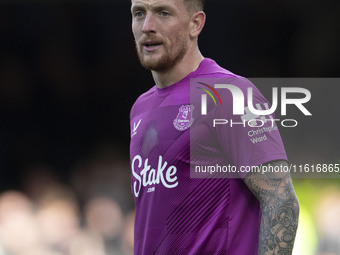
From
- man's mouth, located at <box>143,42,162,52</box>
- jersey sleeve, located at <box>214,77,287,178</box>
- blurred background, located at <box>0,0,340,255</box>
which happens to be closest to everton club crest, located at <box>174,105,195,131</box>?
jersey sleeve, located at <box>214,77,287,178</box>

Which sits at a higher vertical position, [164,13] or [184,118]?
[164,13]

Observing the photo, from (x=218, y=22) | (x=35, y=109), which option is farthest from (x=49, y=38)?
(x=218, y=22)

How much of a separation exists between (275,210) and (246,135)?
316mm

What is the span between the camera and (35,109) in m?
6.25

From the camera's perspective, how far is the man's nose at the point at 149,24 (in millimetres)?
2641

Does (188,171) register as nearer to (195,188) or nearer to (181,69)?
(195,188)

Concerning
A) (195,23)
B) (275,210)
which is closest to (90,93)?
(195,23)

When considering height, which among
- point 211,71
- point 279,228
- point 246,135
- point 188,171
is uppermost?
point 211,71

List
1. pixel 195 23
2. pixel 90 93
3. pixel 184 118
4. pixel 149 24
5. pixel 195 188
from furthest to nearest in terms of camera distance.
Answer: pixel 90 93, pixel 195 23, pixel 149 24, pixel 184 118, pixel 195 188

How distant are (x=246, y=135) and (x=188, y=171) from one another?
0.30 metres

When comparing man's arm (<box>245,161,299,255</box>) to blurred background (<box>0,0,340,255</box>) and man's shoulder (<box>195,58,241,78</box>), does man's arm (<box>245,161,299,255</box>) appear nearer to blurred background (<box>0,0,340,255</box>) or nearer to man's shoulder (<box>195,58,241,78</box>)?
man's shoulder (<box>195,58,241,78</box>)

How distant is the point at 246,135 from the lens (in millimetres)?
2324

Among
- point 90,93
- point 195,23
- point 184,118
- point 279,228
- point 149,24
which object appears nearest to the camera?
point 279,228

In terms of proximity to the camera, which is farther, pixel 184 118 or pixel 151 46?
pixel 151 46
